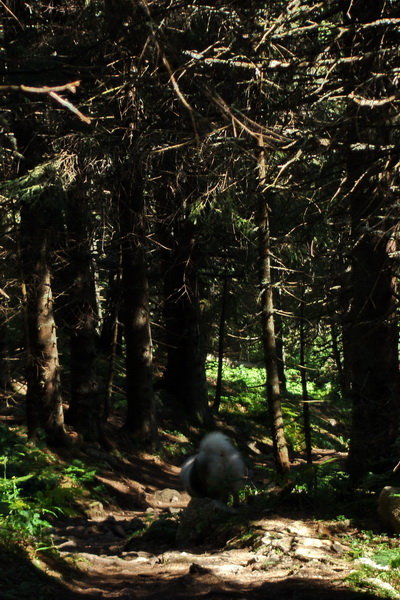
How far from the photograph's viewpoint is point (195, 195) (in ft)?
42.6

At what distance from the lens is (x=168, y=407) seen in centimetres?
1842

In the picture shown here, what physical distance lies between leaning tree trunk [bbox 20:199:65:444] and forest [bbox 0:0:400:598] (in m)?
0.03

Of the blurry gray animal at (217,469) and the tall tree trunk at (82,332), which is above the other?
the tall tree trunk at (82,332)

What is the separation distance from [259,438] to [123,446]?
6.70m

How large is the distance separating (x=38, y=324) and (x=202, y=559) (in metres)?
6.53

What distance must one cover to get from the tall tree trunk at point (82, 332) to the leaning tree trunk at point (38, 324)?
40.4 inches

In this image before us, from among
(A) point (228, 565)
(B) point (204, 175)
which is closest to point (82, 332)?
(B) point (204, 175)

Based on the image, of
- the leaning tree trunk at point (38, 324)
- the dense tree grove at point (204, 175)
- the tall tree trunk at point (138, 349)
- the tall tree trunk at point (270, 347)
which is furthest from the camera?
the tall tree trunk at point (138, 349)

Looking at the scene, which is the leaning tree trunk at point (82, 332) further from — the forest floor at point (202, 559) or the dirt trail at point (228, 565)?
the dirt trail at point (228, 565)

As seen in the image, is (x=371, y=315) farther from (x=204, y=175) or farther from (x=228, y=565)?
(x=228, y=565)

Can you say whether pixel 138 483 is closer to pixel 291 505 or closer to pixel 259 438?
pixel 291 505

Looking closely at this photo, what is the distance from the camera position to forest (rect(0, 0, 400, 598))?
22.8 ft

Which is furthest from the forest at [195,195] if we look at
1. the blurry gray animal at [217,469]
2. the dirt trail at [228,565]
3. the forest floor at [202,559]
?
the dirt trail at [228,565]

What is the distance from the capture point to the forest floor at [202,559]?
5203 mm
